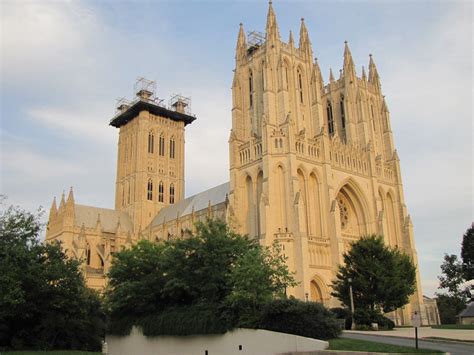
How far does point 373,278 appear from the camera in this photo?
136ft

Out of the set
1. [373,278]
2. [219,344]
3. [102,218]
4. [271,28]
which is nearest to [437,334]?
[373,278]

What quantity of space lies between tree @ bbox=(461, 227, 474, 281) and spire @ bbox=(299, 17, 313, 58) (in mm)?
27862

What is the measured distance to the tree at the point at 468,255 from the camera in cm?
5156

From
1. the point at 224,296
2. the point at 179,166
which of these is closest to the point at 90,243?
the point at 179,166

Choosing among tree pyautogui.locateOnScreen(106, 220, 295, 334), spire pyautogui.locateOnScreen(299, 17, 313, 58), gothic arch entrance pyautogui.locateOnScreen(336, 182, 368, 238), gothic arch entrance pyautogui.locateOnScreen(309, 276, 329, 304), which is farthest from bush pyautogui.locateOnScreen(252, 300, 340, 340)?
spire pyautogui.locateOnScreen(299, 17, 313, 58)

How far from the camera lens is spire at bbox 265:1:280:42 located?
2313 inches

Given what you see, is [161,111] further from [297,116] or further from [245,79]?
[297,116]

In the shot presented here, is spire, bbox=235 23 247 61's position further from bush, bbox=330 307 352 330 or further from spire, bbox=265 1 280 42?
bush, bbox=330 307 352 330

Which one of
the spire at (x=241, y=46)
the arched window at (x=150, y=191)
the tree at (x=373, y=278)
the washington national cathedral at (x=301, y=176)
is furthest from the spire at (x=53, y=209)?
the tree at (x=373, y=278)

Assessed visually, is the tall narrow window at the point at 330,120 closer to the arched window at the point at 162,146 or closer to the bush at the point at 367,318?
the bush at the point at 367,318

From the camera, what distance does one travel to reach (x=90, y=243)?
3078 inches

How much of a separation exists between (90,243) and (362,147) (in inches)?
1703

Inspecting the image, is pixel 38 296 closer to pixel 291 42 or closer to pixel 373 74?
pixel 291 42

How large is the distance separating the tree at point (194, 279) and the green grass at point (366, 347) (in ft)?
17.7
